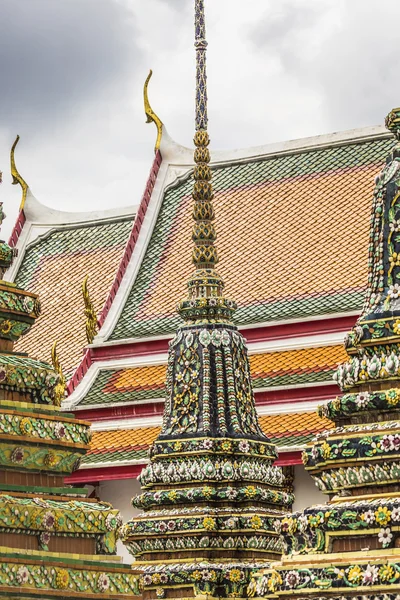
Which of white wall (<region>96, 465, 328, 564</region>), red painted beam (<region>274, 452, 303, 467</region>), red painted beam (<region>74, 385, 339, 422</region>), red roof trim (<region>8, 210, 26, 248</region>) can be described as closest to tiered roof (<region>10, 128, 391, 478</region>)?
red painted beam (<region>74, 385, 339, 422</region>)

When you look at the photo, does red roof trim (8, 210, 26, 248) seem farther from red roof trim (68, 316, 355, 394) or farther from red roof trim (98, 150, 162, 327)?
red roof trim (68, 316, 355, 394)

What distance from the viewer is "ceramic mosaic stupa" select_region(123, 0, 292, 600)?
13.8 meters

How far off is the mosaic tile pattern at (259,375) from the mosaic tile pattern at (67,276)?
1626 millimetres

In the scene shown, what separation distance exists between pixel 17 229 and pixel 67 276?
1.57m

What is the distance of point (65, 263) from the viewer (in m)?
25.1

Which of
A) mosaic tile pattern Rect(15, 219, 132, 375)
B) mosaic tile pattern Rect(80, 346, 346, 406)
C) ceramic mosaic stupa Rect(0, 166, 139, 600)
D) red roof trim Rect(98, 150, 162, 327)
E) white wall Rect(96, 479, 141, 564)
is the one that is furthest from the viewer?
mosaic tile pattern Rect(15, 219, 132, 375)

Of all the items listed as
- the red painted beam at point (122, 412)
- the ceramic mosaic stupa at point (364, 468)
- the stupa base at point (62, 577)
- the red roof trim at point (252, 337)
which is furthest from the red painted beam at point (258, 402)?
the ceramic mosaic stupa at point (364, 468)

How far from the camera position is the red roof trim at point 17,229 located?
25.8 meters

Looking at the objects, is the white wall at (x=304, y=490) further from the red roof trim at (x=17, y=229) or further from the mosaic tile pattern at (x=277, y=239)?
the red roof trim at (x=17, y=229)

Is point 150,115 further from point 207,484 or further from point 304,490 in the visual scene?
point 207,484

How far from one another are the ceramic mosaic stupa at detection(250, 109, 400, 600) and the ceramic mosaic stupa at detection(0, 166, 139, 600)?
3.21 ft

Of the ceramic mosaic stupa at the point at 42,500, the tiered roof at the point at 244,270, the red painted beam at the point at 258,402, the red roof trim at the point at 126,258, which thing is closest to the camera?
the ceramic mosaic stupa at the point at 42,500

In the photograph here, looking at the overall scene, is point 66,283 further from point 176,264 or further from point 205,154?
point 205,154

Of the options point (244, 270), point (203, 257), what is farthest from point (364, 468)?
point (244, 270)
